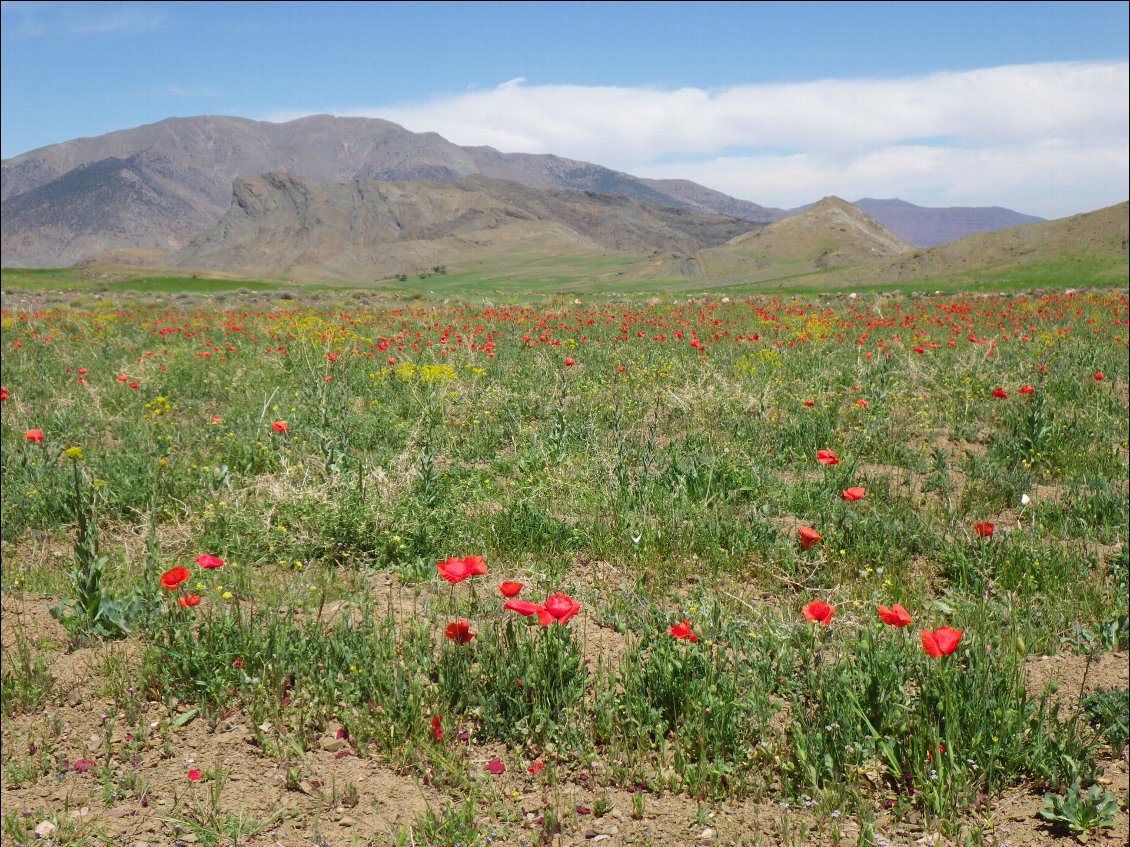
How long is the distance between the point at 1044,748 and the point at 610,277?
3050 inches

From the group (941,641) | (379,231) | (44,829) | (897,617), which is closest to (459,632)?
(44,829)

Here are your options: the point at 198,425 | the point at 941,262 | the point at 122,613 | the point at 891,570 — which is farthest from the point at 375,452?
the point at 941,262

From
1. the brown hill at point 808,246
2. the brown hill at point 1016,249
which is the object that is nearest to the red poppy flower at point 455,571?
the brown hill at point 1016,249

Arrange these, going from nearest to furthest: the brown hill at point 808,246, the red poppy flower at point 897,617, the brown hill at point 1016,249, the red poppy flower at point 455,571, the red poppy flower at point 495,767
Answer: the red poppy flower at point 897,617 < the red poppy flower at point 495,767 < the red poppy flower at point 455,571 < the brown hill at point 1016,249 < the brown hill at point 808,246

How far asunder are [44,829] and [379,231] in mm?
144988

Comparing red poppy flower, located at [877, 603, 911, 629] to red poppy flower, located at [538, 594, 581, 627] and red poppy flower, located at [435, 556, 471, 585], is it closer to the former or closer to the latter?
red poppy flower, located at [538, 594, 581, 627]

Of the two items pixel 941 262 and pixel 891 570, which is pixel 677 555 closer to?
pixel 891 570

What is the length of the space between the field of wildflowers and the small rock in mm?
20

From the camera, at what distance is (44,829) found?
2500 mm

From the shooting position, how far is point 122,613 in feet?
11.9

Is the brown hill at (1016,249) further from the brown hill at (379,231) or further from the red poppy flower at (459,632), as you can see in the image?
the brown hill at (379,231)

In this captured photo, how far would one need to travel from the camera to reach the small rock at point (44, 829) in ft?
8.16

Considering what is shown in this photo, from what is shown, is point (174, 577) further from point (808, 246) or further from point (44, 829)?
point (808, 246)

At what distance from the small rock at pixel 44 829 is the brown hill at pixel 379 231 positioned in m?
113
